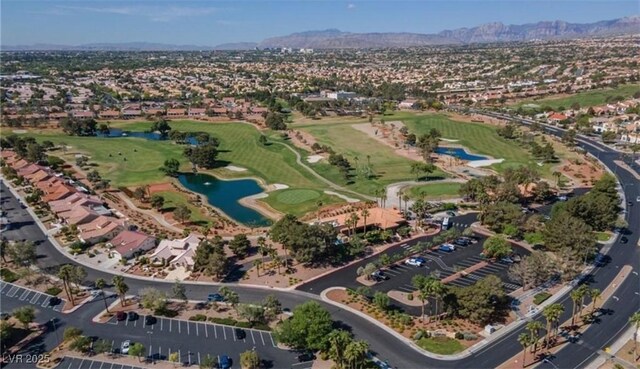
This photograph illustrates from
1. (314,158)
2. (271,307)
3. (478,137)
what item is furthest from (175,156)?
(478,137)

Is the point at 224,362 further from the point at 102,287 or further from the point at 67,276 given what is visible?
the point at 67,276

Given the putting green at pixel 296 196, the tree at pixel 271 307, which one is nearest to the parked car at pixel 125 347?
the tree at pixel 271 307

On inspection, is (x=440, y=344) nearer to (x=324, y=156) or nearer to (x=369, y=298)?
(x=369, y=298)

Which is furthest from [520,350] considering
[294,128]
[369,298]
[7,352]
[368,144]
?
[294,128]

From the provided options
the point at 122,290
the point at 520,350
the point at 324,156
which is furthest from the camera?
the point at 324,156

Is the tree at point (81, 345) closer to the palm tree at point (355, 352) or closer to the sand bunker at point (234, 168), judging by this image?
the palm tree at point (355, 352)
